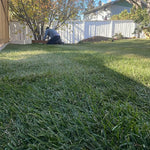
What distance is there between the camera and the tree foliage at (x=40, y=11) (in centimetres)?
750

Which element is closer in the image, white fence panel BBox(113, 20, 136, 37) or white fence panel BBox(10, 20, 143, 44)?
white fence panel BBox(10, 20, 143, 44)

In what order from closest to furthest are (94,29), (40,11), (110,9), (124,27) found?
1. (40,11)
2. (94,29)
3. (124,27)
4. (110,9)

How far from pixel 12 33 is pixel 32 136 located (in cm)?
856

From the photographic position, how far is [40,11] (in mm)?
7543

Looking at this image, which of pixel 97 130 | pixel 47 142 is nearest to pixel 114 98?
pixel 97 130

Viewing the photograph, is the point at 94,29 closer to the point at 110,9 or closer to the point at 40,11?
the point at 40,11

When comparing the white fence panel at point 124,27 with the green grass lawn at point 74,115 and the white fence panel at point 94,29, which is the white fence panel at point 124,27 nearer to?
the white fence panel at point 94,29

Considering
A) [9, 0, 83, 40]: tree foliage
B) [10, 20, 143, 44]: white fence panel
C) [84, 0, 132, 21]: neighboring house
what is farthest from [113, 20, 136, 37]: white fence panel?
[84, 0, 132, 21]: neighboring house

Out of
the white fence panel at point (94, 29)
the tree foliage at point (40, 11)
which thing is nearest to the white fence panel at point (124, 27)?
the white fence panel at point (94, 29)

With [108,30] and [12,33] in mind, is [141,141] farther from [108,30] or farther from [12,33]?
[108,30]

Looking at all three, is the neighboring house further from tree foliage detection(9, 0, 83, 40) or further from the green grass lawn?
the green grass lawn

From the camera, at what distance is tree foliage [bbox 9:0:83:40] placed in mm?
7504

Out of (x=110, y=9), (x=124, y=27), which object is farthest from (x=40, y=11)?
(x=110, y=9)

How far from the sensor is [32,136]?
0.74m
